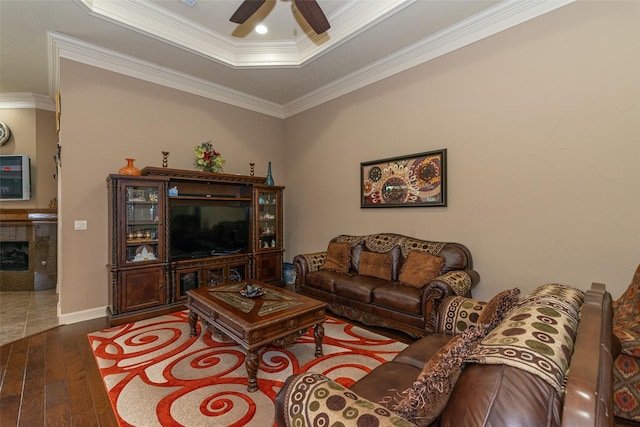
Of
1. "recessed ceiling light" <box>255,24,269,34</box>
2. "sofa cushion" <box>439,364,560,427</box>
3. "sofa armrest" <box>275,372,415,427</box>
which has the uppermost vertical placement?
"recessed ceiling light" <box>255,24,269,34</box>

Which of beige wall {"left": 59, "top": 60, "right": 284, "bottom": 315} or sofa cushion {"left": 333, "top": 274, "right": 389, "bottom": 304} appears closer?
sofa cushion {"left": 333, "top": 274, "right": 389, "bottom": 304}

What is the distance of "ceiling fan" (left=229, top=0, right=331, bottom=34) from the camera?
2332 millimetres

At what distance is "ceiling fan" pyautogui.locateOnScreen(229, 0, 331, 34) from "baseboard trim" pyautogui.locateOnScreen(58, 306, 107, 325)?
12.7 ft

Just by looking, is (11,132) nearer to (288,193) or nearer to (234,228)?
(234,228)

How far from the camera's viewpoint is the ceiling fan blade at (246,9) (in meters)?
2.37

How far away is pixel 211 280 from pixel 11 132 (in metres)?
4.83

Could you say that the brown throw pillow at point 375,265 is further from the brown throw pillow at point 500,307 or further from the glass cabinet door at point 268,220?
the brown throw pillow at point 500,307

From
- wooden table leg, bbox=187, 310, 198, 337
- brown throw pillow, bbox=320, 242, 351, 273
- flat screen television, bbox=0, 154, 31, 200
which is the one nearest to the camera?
wooden table leg, bbox=187, 310, 198, 337

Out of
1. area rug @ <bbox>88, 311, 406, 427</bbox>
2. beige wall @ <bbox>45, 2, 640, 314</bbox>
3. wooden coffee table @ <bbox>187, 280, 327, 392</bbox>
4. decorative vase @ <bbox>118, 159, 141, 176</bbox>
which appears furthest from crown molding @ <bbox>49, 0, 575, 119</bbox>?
area rug @ <bbox>88, 311, 406, 427</bbox>

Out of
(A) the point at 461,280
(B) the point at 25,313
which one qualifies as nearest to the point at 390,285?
(A) the point at 461,280

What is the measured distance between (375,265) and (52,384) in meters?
3.24

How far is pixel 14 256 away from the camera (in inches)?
200

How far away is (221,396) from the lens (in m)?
2.08

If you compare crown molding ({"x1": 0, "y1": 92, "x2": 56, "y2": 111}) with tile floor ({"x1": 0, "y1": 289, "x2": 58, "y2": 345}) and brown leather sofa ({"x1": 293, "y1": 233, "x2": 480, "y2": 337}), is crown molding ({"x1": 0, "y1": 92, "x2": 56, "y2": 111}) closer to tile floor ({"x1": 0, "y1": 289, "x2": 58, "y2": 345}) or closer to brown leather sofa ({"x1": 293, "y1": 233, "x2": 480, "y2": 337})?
tile floor ({"x1": 0, "y1": 289, "x2": 58, "y2": 345})
